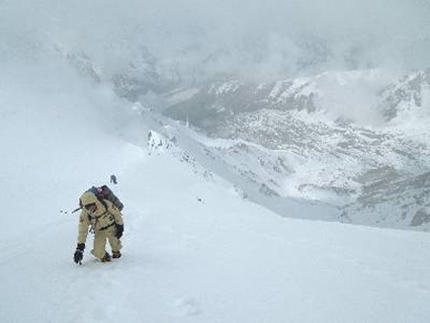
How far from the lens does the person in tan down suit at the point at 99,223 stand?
13812 millimetres

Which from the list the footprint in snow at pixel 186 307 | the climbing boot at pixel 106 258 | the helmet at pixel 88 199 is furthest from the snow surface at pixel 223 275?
the helmet at pixel 88 199

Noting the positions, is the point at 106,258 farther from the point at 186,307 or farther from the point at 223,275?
the point at 186,307

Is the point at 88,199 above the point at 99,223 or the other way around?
above

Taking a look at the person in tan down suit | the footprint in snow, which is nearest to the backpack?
the person in tan down suit

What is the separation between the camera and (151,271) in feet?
40.8

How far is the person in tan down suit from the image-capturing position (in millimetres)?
13812

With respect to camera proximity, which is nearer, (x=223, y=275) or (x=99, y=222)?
(x=223, y=275)

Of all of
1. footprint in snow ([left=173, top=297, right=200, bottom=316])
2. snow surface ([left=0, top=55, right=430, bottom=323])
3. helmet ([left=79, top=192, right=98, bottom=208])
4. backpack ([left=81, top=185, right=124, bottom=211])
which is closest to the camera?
snow surface ([left=0, top=55, right=430, bottom=323])

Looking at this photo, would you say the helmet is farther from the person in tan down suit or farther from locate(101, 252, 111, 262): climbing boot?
locate(101, 252, 111, 262): climbing boot

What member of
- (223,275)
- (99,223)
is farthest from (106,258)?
(223,275)

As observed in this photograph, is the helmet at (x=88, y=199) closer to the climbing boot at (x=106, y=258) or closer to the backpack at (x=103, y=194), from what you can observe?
the backpack at (x=103, y=194)

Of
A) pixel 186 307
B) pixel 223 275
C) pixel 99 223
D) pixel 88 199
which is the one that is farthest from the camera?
pixel 99 223

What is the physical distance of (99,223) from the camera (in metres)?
13.9

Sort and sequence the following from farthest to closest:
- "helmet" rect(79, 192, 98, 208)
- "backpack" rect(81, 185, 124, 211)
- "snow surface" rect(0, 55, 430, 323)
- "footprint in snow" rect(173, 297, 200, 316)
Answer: "backpack" rect(81, 185, 124, 211)
"helmet" rect(79, 192, 98, 208)
"footprint in snow" rect(173, 297, 200, 316)
"snow surface" rect(0, 55, 430, 323)
